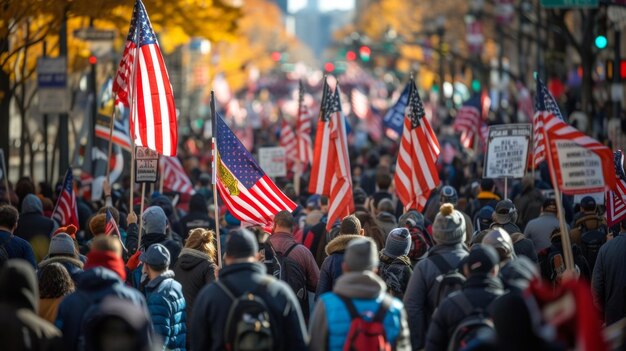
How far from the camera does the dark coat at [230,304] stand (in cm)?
873

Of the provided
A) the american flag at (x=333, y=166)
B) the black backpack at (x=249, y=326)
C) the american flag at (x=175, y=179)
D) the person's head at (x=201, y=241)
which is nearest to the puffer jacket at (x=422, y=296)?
the black backpack at (x=249, y=326)

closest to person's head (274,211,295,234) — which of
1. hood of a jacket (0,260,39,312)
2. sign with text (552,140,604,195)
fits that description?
sign with text (552,140,604,195)

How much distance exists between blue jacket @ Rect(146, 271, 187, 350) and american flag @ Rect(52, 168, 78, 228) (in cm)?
574

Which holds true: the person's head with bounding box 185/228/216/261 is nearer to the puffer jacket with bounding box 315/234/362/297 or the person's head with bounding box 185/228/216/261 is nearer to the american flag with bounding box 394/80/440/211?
the puffer jacket with bounding box 315/234/362/297

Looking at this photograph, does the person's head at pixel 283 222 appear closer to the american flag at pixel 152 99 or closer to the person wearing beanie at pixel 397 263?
the person wearing beanie at pixel 397 263

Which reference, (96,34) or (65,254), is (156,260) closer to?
(65,254)

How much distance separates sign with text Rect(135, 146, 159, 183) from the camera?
15.7 m

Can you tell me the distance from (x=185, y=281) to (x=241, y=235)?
120 inches

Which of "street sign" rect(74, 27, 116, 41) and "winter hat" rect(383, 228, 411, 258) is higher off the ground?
"street sign" rect(74, 27, 116, 41)

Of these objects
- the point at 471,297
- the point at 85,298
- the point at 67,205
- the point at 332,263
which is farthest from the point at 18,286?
the point at 67,205

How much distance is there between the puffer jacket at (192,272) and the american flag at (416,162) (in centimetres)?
480

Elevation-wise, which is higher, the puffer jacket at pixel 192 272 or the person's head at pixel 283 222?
the person's head at pixel 283 222

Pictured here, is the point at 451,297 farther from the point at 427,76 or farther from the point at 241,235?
the point at 427,76

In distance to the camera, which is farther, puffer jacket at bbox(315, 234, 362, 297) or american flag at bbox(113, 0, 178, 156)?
american flag at bbox(113, 0, 178, 156)
